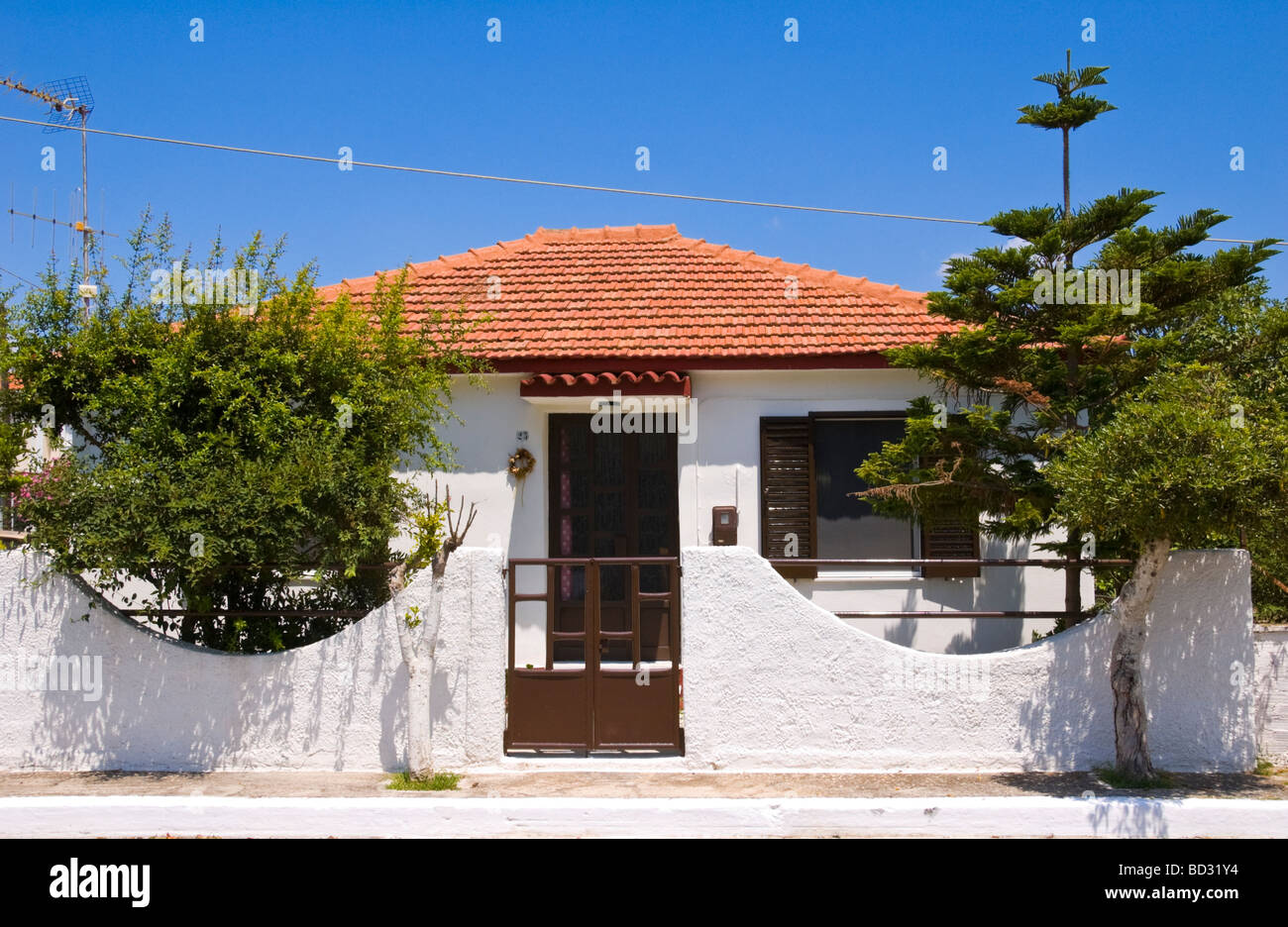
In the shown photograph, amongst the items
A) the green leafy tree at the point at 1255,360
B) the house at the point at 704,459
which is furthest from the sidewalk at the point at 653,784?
the house at the point at 704,459

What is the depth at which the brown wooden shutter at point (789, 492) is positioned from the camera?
9.75 meters

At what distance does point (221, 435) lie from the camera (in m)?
6.60

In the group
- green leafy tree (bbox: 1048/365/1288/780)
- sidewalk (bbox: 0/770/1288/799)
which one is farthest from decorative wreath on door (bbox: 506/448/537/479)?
green leafy tree (bbox: 1048/365/1288/780)

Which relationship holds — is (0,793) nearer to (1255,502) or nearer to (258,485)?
(258,485)

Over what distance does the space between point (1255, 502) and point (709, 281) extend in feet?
21.3

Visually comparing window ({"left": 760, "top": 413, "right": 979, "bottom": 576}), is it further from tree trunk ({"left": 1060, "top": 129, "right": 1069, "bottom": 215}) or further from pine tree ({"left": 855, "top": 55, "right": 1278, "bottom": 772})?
tree trunk ({"left": 1060, "top": 129, "right": 1069, "bottom": 215})

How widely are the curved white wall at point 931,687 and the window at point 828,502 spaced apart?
2.60 metres

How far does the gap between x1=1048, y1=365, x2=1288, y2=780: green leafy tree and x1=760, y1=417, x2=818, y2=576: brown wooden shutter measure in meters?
3.43

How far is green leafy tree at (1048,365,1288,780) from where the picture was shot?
5.71m

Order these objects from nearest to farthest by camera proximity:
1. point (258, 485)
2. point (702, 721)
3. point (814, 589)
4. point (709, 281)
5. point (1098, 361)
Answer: point (258, 485)
point (702, 721)
point (1098, 361)
point (814, 589)
point (709, 281)

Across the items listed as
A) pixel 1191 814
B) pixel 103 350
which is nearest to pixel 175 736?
pixel 103 350

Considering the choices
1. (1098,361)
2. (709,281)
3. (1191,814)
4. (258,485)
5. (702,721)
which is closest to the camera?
(1191,814)

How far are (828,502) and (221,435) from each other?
18.8 ft

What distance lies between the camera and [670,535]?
10.1 metres
